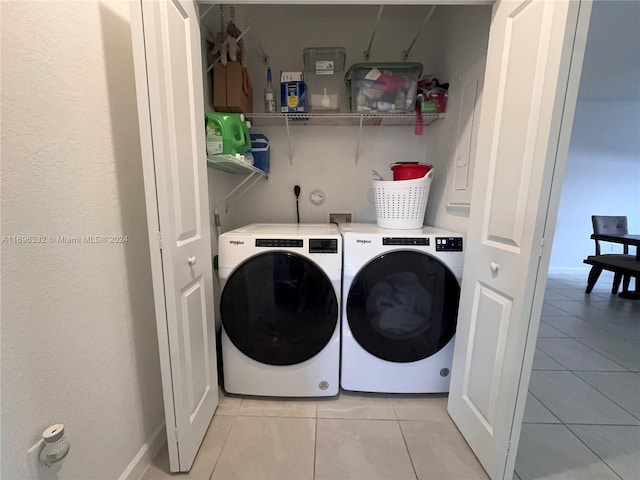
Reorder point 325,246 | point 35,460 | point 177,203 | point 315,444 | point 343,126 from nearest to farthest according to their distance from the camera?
point 35,460 → point 177,203 → point 315,444 → point 325,246 → point 343,126

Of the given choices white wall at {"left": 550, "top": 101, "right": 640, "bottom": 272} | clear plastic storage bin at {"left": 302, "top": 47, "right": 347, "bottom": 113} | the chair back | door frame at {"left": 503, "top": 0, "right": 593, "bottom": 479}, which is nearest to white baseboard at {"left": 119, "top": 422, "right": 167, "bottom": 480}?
door frame at {"left": 503, "top": 0, "right": 593, "bottom": 479}

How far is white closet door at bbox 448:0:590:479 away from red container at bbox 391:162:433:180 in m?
0.41

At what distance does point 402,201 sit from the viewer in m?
1.53

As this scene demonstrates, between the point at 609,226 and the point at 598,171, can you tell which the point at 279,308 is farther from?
the point at 598,171

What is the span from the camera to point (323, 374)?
1.46 m

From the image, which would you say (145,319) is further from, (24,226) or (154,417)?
(24,226)

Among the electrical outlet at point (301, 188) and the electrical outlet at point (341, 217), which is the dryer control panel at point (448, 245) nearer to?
the electrical outlet at point (341, 217)

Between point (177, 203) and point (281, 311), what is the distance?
73 cm

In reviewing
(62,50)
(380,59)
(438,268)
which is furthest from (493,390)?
(380,59)

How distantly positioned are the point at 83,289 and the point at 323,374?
1.13m

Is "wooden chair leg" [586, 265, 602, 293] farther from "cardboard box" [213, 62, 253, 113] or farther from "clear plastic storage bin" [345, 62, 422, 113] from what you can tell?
"cardboard box" [213, 62, 253, 113]

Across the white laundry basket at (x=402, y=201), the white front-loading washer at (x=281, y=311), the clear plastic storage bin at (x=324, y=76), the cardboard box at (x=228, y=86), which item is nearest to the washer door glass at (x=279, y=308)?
the white front-loading washer at (x=281, y=311)

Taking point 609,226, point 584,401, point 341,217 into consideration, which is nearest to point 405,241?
point 341,217

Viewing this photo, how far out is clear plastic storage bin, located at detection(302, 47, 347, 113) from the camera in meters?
1.67
